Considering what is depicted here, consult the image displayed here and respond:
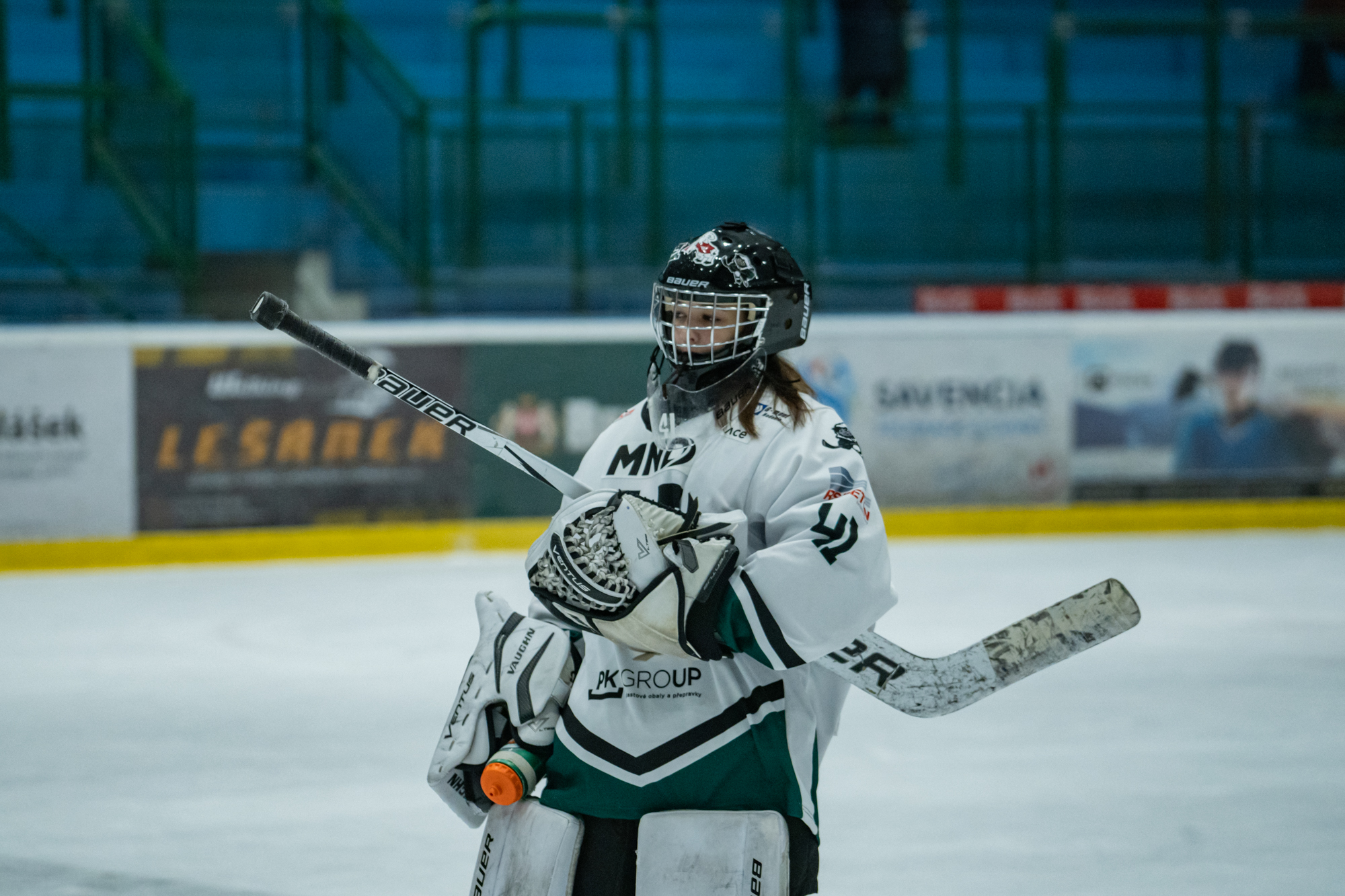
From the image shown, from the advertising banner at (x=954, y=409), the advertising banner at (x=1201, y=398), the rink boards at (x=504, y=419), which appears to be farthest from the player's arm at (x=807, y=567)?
the advertising banner at (x=1201, y=398)

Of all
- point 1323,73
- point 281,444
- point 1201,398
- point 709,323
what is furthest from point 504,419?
point 709,323

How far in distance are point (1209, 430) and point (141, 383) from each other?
5.26m

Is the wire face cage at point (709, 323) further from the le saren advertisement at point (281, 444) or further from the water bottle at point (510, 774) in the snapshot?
the le saren advertisement at point (281, 444)

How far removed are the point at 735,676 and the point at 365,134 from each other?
265 inches

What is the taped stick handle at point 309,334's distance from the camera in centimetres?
184

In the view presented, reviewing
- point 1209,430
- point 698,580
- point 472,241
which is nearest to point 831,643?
point 698,580

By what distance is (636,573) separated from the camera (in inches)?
67.5

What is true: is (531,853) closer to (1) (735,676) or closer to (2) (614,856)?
(2) (614,856)

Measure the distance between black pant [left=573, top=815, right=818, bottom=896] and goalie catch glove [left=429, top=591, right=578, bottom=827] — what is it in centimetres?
13

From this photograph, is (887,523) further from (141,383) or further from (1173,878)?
(1173,878)

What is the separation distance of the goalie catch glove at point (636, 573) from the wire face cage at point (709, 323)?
25 centimetres

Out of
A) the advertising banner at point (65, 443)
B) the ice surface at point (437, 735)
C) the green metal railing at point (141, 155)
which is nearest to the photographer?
the ice surface at point (437, 735)

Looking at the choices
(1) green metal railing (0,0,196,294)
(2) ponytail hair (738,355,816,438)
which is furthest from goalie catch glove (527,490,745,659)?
(1) green metal railing (0,0,196,294)

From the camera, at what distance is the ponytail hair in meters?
1.90
